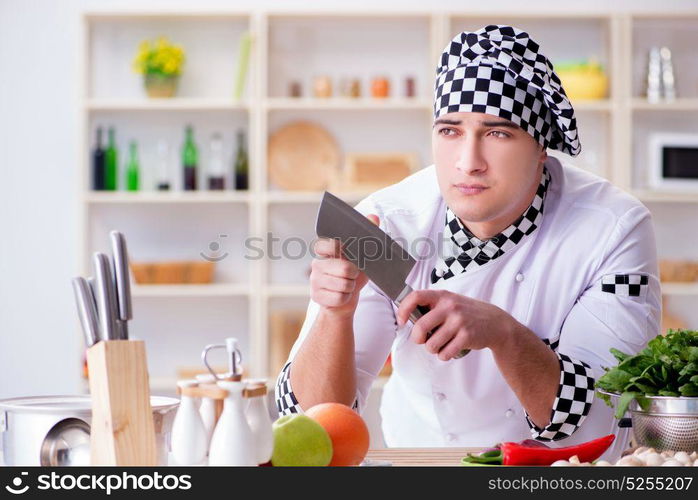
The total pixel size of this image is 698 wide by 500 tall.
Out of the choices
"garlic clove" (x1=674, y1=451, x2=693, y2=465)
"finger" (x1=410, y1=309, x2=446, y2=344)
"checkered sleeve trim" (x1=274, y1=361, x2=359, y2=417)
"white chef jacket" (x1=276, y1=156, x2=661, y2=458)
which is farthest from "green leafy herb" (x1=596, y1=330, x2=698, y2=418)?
"checkered sleeve trim" (x1=274, y1=361, x2=359, y2=417)

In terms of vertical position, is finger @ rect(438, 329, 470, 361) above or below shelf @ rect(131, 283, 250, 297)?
above

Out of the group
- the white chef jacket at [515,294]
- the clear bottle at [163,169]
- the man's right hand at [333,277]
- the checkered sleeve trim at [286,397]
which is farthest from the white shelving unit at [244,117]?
the man's right hand at [333,277]

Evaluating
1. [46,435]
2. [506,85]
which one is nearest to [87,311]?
[46,435]

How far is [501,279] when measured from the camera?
1.77 m

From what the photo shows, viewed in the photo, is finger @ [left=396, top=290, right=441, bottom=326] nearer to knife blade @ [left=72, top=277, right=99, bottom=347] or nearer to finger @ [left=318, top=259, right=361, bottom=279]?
finger @ [left=318, top=259, right=361, bottom=279]

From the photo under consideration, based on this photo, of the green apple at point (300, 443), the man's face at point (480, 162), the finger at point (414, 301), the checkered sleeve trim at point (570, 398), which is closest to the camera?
the green apple at point (300, 443)

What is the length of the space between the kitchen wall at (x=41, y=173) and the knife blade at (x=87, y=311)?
137 inches

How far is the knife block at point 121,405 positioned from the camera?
93 centimetres

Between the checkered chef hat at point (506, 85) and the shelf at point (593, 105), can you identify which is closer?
the checkered chef hat at point (506, 85)

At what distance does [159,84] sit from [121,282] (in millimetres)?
3340

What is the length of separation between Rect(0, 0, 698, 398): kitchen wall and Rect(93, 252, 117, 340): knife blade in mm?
3493

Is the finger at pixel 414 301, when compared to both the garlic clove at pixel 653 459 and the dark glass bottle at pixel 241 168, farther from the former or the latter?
the dark glass bottle at pixel 241 168

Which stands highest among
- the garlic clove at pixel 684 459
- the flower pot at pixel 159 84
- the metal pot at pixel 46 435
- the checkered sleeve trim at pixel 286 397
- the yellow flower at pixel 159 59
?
the yellow flower at pixel 159 59

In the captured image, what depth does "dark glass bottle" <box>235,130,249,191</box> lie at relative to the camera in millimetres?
4164
